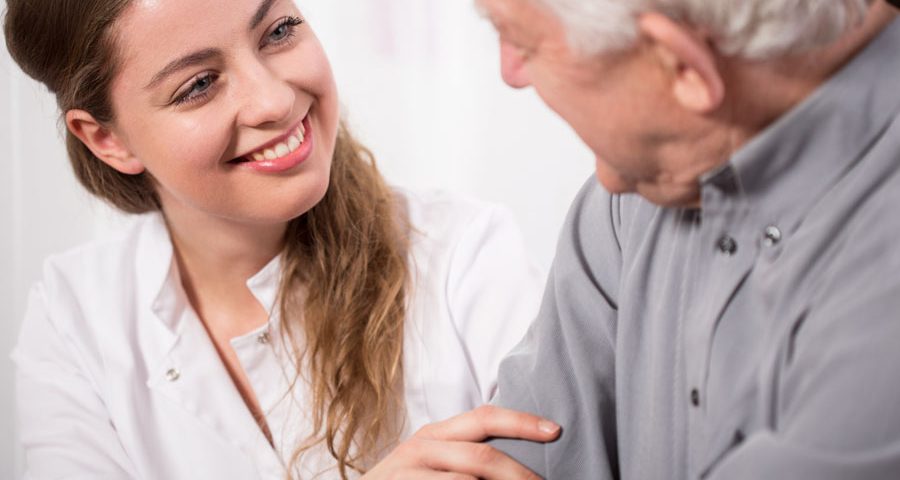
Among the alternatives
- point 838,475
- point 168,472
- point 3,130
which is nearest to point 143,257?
point 168,472

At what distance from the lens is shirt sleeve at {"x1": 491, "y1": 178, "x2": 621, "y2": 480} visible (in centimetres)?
121

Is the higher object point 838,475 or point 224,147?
point 224,147

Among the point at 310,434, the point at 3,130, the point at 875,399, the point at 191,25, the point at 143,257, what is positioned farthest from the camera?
the point at 3,130

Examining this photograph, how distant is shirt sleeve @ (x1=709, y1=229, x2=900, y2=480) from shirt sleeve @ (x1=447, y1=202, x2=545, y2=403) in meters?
0.83

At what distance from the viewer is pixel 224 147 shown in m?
1.55

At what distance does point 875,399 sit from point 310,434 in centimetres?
109

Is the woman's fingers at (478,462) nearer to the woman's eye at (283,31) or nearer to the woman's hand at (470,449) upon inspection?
the woman's hand at (470,449)

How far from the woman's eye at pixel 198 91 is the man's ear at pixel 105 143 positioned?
184 mm

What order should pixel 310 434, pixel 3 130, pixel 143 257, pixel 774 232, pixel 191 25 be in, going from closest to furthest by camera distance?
pixel 774 232 → pixel 191 25 → pixel 310 434 → pixel 143 257 → pixel 3 130

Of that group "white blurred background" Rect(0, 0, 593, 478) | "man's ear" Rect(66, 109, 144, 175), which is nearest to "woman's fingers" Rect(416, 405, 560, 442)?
"man's ear" Rect(66, 109, 144, 175)

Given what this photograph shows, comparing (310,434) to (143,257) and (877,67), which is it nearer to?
(143,257)

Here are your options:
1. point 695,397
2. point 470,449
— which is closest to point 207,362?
point 470,449

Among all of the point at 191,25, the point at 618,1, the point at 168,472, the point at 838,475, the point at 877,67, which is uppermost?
the point at 191,25

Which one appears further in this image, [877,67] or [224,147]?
[224,147]
